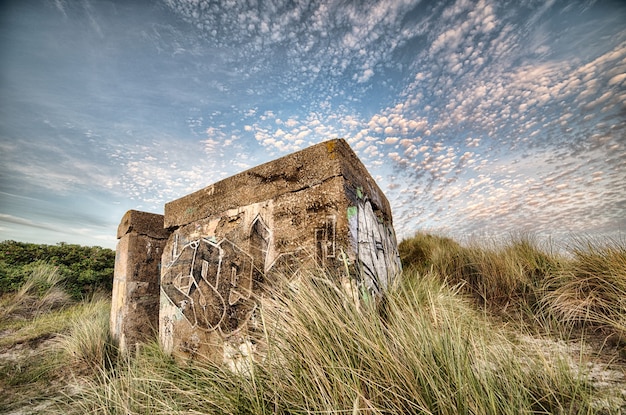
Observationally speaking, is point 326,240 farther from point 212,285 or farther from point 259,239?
point 212,285

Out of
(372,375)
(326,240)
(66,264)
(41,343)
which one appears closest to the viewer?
(372,375)

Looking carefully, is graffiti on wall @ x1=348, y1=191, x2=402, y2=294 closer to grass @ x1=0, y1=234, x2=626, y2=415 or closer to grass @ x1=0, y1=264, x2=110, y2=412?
grass @ x1=0, y1=234, x2=626, y2=415

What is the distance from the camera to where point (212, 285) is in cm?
260

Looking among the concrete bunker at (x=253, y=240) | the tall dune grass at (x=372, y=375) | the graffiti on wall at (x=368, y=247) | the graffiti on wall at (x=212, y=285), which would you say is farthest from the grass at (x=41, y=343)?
the graffiti on wall at (x=368, y=247)

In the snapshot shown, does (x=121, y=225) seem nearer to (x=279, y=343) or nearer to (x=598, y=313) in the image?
(x=279, y=343)

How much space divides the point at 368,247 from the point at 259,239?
3.10 feet

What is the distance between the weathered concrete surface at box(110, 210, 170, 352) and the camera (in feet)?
11.3

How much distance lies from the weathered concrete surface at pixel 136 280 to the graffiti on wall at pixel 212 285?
76 cm

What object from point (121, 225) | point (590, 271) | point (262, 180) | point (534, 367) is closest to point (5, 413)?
point (121, 225)

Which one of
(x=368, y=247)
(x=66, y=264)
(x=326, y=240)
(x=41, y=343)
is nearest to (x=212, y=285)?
(x=326, y=240)

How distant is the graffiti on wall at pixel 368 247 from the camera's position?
2.07 m

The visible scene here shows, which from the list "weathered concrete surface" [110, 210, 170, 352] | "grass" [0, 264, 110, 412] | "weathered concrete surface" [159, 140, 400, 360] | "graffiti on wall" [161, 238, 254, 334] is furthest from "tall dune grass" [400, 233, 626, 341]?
"grass" [0, 264, 110, 412]

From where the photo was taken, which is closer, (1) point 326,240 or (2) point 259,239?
(1) point 326,240

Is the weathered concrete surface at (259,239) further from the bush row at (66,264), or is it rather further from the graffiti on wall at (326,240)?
the bush row at (66,264)
